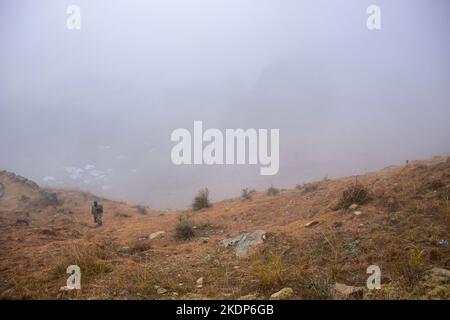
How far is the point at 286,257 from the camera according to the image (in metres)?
4.95

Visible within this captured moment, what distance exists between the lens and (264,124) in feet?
126

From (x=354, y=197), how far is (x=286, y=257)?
3.19 m

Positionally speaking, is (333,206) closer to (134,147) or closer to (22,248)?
(22,248)

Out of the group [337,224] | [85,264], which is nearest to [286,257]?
[337,224]

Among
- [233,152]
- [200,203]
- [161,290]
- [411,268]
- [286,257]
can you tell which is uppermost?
[233,152]

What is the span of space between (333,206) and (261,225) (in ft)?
6.38

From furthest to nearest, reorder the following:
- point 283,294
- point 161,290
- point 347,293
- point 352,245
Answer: point 352,245, point 161,290, point 283,294, point 347,293

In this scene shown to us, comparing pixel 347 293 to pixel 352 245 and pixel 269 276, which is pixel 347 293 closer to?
pixel 269 276

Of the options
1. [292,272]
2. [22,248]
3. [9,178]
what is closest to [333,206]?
[292,272]

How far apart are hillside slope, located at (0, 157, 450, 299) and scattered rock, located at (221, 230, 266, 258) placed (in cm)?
12

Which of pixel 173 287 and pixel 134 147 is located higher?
pixel 134 147

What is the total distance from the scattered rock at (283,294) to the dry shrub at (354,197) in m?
4.09

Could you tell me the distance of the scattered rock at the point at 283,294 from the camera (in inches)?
140

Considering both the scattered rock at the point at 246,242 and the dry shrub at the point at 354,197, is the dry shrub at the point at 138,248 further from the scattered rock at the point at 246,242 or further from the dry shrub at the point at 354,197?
the dry shrub at the point at 354,197
